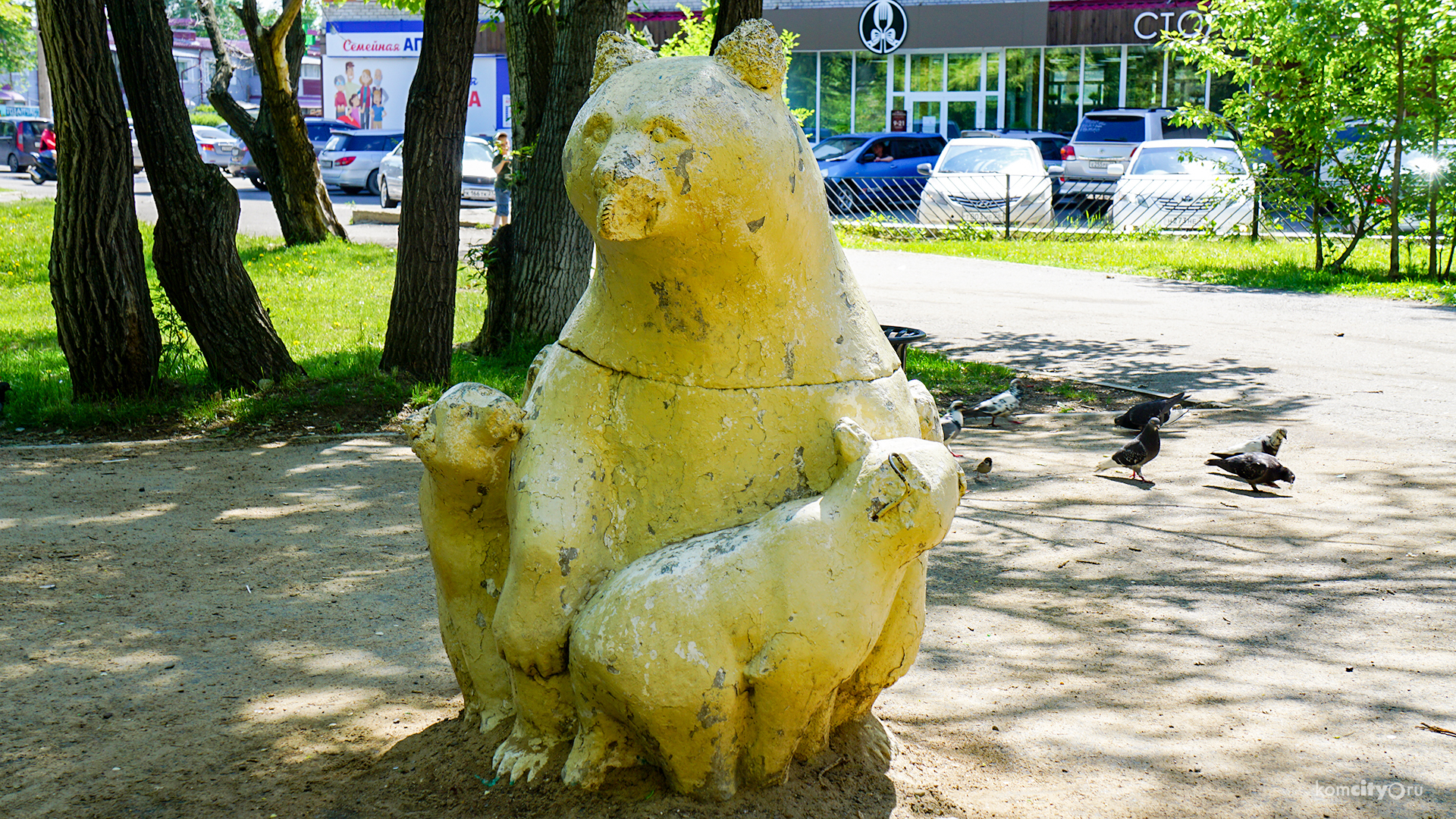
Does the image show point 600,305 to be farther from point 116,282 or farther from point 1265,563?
point 116,282

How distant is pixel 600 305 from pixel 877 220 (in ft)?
64.2

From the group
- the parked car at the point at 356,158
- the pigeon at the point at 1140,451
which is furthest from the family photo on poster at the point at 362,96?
the pigeon at the point at 1140,451

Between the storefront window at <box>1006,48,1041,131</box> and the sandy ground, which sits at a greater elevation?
the storefront window at <box>1006,48,1041,131</box>

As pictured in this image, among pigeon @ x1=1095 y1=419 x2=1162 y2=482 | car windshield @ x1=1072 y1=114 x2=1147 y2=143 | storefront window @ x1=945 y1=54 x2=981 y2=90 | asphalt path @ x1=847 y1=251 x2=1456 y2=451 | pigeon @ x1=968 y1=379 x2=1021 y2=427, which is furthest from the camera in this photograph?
storefront window @ x1=945 y1=54 x2=981 y2=90

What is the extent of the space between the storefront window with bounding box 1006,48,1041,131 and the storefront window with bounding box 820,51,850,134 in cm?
444

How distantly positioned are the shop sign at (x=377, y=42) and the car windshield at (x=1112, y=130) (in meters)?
22.8

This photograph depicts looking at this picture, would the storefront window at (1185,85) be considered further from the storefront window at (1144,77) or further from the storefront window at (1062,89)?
the storefront window at (1062,89)

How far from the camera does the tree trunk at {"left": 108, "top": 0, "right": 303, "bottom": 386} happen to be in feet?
25.0

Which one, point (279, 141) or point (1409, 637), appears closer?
point (1409, 637)

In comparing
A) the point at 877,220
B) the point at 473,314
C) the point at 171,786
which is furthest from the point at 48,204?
the point at 171,786

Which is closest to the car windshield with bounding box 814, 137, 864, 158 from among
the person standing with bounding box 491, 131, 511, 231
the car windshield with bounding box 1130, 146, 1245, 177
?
the car windshield with bounding box 1130, 146, 1245, 177

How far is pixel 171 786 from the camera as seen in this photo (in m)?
3.23

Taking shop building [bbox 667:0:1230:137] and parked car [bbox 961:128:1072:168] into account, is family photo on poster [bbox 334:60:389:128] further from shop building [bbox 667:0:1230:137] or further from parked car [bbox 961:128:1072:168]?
parked car [bbox 961:128:1072:168]

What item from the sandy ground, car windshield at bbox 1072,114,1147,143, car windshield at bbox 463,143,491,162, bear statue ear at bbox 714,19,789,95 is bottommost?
the sandy ground
